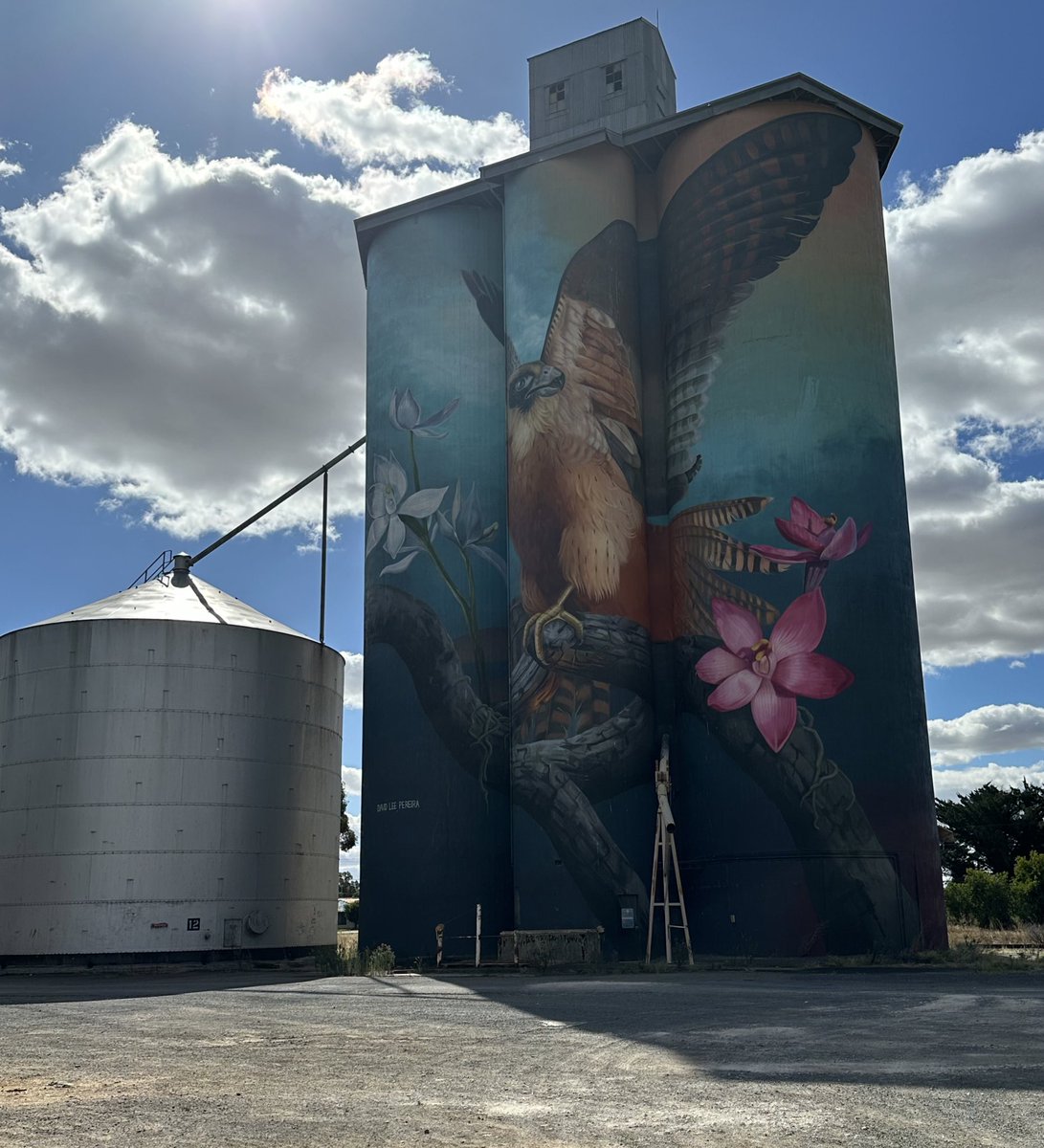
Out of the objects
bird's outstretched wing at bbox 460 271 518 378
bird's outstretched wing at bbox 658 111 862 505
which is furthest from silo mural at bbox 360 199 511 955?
bird's outstretched wing at bbox 658 111 862 505

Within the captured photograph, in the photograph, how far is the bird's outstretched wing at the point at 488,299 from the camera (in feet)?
159

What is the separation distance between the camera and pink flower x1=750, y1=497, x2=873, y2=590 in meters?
38.3

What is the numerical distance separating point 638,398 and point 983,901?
81.7ft

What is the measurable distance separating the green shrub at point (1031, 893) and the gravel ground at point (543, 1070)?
1056 inches

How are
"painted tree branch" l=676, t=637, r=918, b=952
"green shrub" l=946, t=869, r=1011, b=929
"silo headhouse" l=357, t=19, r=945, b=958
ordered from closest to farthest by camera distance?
1. "painted tree branch" l=676, t=637, r=918, b=952
2. "silo headhouse" l=357, t=19, r=945, b=958
3. "green shrub" l=946, t=869, r=1011, b=929

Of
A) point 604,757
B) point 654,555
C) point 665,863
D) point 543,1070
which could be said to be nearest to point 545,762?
point 604,757

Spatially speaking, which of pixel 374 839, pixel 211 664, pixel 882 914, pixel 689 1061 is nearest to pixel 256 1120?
pixel 689 1061

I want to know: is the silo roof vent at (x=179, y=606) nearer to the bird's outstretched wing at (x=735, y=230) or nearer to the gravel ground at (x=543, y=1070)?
the bird's outstretched wing at (x=735, y=230)

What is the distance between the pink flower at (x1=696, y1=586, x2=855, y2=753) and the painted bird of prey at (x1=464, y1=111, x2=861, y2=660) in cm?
161

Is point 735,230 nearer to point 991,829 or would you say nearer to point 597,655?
point 597,655

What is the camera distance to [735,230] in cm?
4194

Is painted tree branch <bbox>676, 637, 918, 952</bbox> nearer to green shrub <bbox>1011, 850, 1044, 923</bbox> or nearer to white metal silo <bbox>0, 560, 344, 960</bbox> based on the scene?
green shrub <bbox>1011, 850, 1044, 923</bbox>

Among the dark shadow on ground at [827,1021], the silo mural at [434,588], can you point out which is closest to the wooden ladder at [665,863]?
the silo mural at [434,588]

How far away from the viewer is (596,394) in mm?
42406
